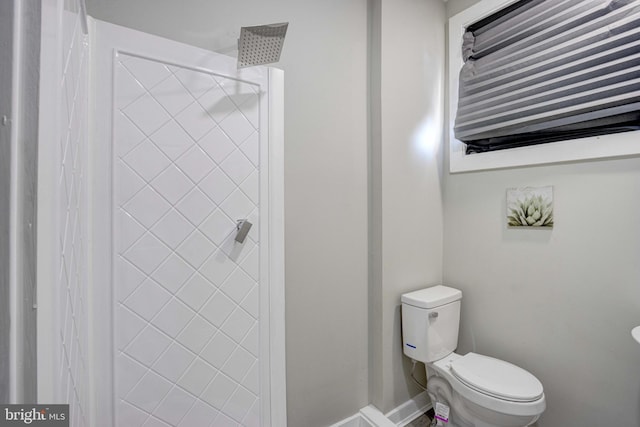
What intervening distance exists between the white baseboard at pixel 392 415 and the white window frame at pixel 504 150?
1.51m

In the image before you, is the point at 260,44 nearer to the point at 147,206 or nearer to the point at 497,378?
the point at 147,206

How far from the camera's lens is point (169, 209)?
0.99 meters

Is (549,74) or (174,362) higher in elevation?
(549,74)

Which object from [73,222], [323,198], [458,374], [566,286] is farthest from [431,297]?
[73,222]

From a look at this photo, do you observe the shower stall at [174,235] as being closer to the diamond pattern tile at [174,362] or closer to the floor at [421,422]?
the diamond pattern tile at [174,362]

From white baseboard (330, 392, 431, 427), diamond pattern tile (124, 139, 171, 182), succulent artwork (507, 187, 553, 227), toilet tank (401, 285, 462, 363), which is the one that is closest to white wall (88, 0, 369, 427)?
white baseboard (330, 392, 431, 427)

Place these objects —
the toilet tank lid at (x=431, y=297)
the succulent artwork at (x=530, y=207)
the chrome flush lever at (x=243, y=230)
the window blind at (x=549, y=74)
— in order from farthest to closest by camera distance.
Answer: the toilet tank lid at (x=431, y=297) < the succulent artwork at (x=530, y=207) < the window blind at (x=549, y=74) < the chrome flush lever at (x=243, y=230)

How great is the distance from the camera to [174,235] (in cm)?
100

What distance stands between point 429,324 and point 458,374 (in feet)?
0.85

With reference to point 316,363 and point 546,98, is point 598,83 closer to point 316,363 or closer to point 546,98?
point 546,98

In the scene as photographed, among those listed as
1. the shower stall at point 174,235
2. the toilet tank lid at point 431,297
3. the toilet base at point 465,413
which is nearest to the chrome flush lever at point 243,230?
the shower stall at point 174,235

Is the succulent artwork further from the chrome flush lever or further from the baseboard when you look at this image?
the chrome flush lever

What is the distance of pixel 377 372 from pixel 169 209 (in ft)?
4.71

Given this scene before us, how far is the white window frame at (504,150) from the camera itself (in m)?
1.24
